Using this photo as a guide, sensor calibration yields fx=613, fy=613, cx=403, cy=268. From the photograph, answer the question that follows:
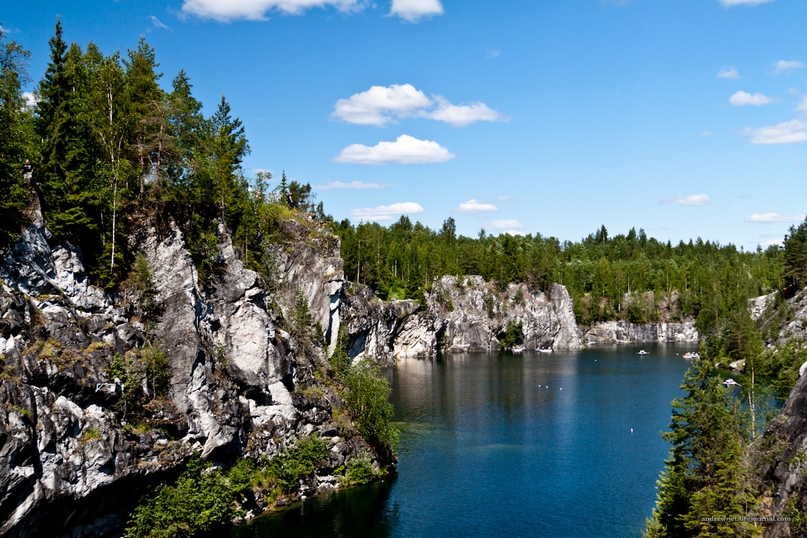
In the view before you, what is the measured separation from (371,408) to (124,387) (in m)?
22.7

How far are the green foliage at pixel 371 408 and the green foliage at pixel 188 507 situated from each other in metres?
15.0

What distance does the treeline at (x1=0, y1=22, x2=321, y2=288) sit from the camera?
39.7 metres

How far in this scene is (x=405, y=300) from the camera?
5290 inches

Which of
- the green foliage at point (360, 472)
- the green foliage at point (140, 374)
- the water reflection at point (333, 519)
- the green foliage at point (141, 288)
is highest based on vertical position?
the green foliage at point (141, 288)

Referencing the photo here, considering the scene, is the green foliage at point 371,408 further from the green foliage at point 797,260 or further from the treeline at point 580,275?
the green foliage at point 797,260

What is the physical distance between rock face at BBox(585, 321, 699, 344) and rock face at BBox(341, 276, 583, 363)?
48.0 ft

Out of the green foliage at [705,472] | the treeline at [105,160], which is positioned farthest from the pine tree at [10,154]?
the green foliage at [705,472]

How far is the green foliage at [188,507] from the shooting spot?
37281 mm

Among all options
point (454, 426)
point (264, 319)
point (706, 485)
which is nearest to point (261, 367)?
point (264, 319)

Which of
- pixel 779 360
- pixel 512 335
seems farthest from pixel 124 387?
pixel 512 335

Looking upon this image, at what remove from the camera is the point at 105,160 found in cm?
4741

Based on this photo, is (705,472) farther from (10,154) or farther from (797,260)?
(797,260)

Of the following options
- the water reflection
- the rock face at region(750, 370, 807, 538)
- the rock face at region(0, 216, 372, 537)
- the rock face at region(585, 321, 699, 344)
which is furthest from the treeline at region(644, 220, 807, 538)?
the rock face at region(585, 321, 699, 344)

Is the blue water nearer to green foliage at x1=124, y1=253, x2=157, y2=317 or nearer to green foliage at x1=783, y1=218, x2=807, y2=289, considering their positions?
green foliage at x1=124, y1=253, x2=157, y2=317
